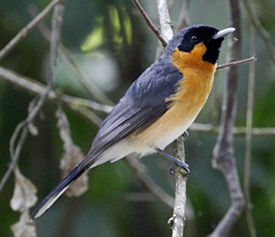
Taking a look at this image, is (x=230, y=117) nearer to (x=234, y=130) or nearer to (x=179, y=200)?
(x=234, y=130)

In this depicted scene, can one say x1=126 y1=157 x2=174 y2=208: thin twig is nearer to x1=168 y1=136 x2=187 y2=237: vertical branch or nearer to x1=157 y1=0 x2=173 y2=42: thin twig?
x1=168 y1=136 x2=187 y2=237: vertical branch

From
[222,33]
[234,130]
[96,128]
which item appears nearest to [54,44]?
[96,128]

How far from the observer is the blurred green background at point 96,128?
5035 millimetres

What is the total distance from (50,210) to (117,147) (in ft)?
5.05

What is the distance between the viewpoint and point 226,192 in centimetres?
499

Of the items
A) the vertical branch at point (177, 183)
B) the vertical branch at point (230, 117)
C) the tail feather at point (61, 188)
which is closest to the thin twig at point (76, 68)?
the vertical branch at point (177, 183)

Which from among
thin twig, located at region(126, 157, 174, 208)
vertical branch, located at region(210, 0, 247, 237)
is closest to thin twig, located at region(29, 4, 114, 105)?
thin twig, located at region(126, 157, 174, 208)

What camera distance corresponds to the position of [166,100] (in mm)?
4117

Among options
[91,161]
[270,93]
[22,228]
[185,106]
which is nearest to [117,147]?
[91,161]

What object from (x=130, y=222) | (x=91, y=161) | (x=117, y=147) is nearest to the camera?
(x=91, y=161)

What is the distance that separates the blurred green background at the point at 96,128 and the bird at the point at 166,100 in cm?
83

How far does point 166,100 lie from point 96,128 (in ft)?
4.11

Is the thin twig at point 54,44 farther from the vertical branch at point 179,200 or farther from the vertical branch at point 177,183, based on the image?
the vertical branch at point 179,200

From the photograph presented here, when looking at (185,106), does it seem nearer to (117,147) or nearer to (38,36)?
(117,147)
